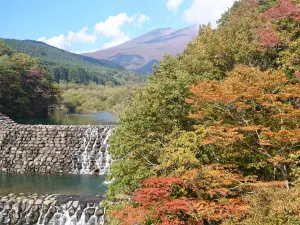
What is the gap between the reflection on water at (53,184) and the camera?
1723 cm

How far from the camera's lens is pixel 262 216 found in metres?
6.77

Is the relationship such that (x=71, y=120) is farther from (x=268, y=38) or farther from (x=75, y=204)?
(x=268, y=38)

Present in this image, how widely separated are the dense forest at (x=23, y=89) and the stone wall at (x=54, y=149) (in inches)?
785

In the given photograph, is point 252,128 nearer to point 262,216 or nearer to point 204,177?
point 204,177

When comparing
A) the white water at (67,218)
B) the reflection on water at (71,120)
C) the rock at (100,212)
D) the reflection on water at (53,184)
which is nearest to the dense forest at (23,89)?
the reflection on water at (71,120)

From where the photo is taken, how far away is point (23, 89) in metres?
45.7

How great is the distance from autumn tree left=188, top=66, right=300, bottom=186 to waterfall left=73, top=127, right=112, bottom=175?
12.9m

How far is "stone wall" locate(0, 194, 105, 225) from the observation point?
1370 cm

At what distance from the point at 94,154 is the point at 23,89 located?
27.8 m

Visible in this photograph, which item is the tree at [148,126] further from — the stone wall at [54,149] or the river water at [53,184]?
the stone wall at [54,149]

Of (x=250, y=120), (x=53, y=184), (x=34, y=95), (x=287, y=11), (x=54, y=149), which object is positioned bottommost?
(x=53, y=184)

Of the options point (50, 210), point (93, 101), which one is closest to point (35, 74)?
point (93, 101)

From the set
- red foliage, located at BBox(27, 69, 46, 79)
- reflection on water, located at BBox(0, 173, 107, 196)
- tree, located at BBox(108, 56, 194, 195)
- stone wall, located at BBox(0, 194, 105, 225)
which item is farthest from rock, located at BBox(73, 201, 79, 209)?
red foliage, located at BBox(27, 69, 46, 79)

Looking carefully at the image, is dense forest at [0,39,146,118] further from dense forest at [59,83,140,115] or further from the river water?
the river water
